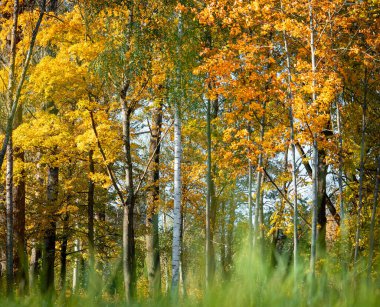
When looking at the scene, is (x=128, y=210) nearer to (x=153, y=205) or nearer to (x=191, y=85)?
(x=191, y=85)

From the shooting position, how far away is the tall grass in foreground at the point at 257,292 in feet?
6.60

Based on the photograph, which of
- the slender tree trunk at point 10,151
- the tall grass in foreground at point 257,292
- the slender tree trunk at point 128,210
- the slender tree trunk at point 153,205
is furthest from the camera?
the slender tree trunk at point 153,205

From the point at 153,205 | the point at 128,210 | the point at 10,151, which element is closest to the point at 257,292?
the point at 10,151

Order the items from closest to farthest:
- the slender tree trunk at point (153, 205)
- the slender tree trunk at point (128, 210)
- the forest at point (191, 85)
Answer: the forest at point (191, 85) → the slender tree trunk at point (128, 210) → the slender tree trunk at point (153, 205)

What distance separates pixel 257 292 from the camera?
84.7 inches

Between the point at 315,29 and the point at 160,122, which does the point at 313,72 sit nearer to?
the point at 315,29

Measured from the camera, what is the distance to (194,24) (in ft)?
51.3

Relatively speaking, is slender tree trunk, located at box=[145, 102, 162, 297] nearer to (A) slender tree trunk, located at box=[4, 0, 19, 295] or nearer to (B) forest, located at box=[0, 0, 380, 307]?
(B) forest, located at box=[0, 0, 380, 307]

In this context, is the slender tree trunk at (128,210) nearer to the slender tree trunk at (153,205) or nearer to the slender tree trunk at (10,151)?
the slender tree trunk at (10,151)

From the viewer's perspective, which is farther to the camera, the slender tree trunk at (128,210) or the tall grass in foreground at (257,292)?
the slender tree trunk at (128,210)

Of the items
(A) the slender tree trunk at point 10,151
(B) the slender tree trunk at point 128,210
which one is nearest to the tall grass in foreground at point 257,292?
(A) the slender tree trunk at point 10,151

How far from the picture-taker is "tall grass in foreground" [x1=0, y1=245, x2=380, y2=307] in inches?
79.2

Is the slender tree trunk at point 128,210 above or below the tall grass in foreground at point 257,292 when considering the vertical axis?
above

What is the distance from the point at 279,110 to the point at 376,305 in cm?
Result: 1417
